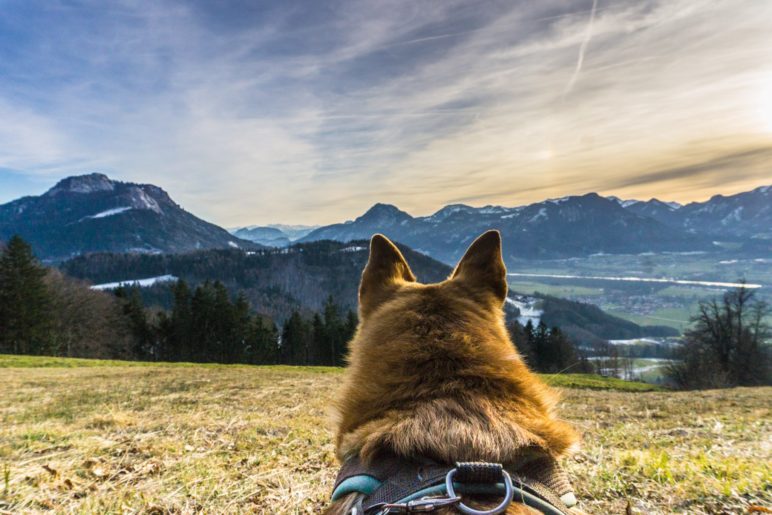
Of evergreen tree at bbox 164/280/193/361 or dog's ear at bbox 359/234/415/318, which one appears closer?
dog's ear at bbox 359/234/415/318

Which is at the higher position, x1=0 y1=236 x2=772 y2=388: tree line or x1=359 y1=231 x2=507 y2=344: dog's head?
x1=359 y1=231 x2=507 y2=344: dog's head

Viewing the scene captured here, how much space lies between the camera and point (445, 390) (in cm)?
193

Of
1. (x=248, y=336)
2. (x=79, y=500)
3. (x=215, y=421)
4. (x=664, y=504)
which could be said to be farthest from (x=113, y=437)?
(x=248, y=336)

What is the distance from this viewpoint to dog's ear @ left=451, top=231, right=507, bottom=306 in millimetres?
2738

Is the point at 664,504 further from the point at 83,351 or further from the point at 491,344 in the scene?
Answer: the point at 83,351

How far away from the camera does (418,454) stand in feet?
5.73

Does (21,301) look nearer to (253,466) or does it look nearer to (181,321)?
(181,321)

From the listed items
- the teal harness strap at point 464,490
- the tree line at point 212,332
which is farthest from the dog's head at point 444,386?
the tree line at point 212,332

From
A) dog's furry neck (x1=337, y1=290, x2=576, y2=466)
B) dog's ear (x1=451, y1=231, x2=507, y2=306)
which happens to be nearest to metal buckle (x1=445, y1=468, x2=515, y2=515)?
dog's furry neck (x1=337, y1=290, x2=576, y2=466)

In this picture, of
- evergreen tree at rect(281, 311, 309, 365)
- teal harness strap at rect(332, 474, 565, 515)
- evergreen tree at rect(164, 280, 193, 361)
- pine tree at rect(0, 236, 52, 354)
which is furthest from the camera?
evergreen tree at rect(281, 311, 309, 365)

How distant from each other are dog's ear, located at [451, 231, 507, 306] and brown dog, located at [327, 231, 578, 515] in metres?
0.02

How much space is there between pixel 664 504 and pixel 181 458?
5.08 meters

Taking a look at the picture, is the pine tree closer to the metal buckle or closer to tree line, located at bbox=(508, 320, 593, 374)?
the metal buckle

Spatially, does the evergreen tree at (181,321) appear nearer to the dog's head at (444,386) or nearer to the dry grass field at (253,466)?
the dry grass field at (253,466)
